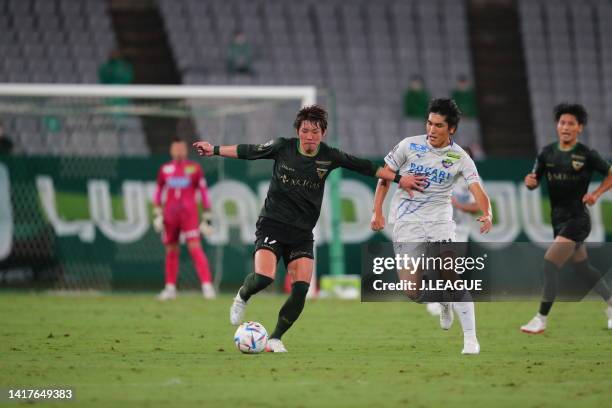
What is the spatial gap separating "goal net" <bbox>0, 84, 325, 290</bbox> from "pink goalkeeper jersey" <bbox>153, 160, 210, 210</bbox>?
1541 millimetres

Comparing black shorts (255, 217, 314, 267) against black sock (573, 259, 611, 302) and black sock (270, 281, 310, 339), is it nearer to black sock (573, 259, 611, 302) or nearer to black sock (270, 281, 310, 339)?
black sock (270, 281, 310, 339)

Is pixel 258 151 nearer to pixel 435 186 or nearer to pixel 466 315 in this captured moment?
pixel 435 186

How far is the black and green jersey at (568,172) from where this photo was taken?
11703 mm

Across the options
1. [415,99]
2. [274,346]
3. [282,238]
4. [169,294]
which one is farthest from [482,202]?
→ [415,99]

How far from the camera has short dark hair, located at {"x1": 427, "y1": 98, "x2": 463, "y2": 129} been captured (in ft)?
31.1

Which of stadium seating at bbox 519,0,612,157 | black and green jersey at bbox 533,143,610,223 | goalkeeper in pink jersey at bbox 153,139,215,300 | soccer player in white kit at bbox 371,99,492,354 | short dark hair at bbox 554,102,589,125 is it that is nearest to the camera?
soccer player in white kit at bbox 371,99,492,354

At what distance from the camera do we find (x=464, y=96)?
24.5 metres

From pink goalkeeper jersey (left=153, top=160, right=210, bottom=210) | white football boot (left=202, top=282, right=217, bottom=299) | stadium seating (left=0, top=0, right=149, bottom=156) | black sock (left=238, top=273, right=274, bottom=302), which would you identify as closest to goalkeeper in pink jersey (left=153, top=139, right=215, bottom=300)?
pink goalkeeper jersey (left=153, top=160, right=210, bottom=210)

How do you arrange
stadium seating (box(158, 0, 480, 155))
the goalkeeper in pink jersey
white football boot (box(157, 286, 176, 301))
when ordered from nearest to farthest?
the goalkeeper in pink jersey < white football boot (box(157, 286, 176, 301)) < stadium seating (box(158, 0, 480, 155))

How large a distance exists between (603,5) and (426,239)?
2078cm

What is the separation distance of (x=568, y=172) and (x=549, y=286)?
122cm

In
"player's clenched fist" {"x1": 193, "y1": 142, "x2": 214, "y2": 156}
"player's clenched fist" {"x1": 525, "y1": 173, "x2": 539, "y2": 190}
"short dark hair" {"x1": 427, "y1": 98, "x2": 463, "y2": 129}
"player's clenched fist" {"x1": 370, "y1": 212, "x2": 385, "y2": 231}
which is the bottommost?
"player's clenched fist" {"x1": 370, "y1": 212, "x2": 385, "y2": 231}

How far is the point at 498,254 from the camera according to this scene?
62.0 ft

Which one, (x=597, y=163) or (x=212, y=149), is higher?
(x=212, y=149)
